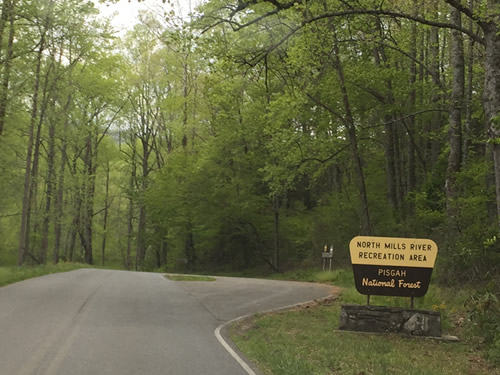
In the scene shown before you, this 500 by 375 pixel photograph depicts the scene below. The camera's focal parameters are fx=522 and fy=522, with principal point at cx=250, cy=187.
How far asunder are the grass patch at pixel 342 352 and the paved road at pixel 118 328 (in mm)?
691

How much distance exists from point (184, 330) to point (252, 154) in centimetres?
2347

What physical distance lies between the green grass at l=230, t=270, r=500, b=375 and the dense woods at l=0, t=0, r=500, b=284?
5.59ft

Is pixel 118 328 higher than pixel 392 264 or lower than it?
lower

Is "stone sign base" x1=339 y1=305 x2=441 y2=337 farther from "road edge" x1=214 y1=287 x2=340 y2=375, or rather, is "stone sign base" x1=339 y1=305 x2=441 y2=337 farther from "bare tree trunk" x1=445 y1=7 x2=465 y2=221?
"bare tree trunk" x1=445 y1=7 x2=465 y2=221

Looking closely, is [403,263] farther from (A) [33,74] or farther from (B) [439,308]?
(A) [33,74]

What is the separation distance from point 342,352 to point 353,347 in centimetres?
52

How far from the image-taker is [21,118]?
3225 cm

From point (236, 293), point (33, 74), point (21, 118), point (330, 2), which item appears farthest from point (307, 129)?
point (21, 118)

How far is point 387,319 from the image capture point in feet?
34.2

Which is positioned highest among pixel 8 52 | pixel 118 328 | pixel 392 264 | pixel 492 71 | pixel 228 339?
pixel 8 52

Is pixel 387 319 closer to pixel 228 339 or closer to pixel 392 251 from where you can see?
pixel 392 251

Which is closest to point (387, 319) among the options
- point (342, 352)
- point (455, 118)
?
point (342, 352)

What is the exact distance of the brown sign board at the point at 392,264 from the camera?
35.7ft

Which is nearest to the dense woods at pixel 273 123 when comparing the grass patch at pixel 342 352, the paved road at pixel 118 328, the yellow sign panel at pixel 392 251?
the yellow sign panel at pixel 392 251
